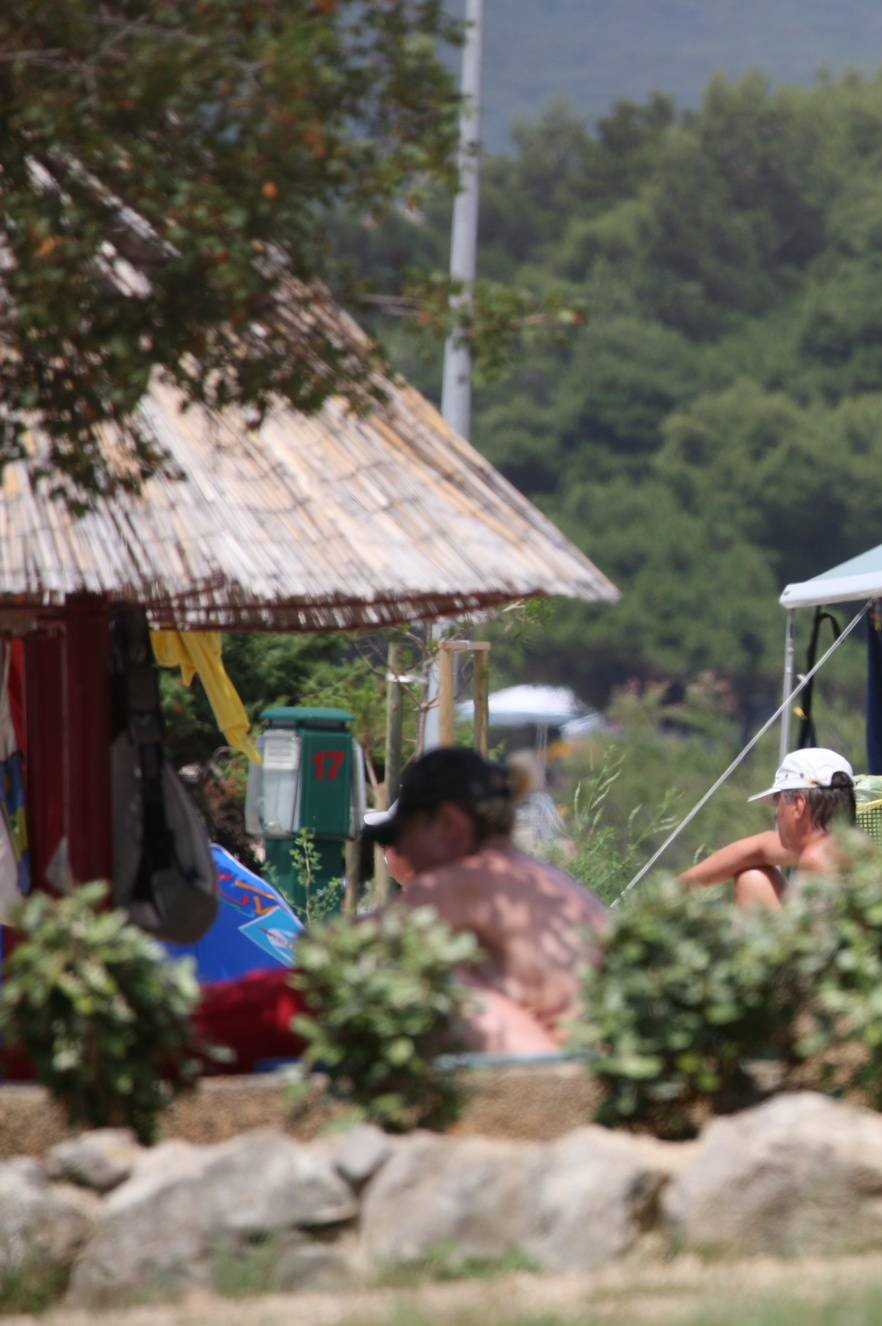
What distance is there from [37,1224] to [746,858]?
3.27 meters

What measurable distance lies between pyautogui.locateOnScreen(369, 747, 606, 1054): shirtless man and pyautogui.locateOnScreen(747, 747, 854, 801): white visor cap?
2.18 metres

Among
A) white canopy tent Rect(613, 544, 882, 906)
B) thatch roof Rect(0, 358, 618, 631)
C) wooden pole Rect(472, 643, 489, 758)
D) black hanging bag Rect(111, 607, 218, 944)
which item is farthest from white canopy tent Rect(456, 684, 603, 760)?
thatch roof Rect(0, 358, 618, 631)

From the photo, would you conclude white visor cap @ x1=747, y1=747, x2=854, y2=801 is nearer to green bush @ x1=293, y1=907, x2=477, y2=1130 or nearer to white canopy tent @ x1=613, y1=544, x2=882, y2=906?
white canopy tent @ x1=613, y1=544, x2=882, y2=906

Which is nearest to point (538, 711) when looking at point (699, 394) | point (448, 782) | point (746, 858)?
point (699, 394)

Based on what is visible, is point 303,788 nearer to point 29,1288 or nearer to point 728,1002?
point 728,1002

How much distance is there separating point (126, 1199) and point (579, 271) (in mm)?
44077

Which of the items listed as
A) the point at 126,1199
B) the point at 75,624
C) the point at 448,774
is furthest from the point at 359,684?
the point at 126,1199

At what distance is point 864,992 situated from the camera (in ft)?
13.6

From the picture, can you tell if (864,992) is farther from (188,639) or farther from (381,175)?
(188,639)

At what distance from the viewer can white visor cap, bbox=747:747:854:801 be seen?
654 cm

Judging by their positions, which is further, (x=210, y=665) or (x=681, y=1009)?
(x=210, y=665)

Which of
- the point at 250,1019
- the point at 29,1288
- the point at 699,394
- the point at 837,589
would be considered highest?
the point at 699,394

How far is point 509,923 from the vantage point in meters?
4.33

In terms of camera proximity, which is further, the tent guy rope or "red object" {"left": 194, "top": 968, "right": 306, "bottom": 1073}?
the tent guy rope
